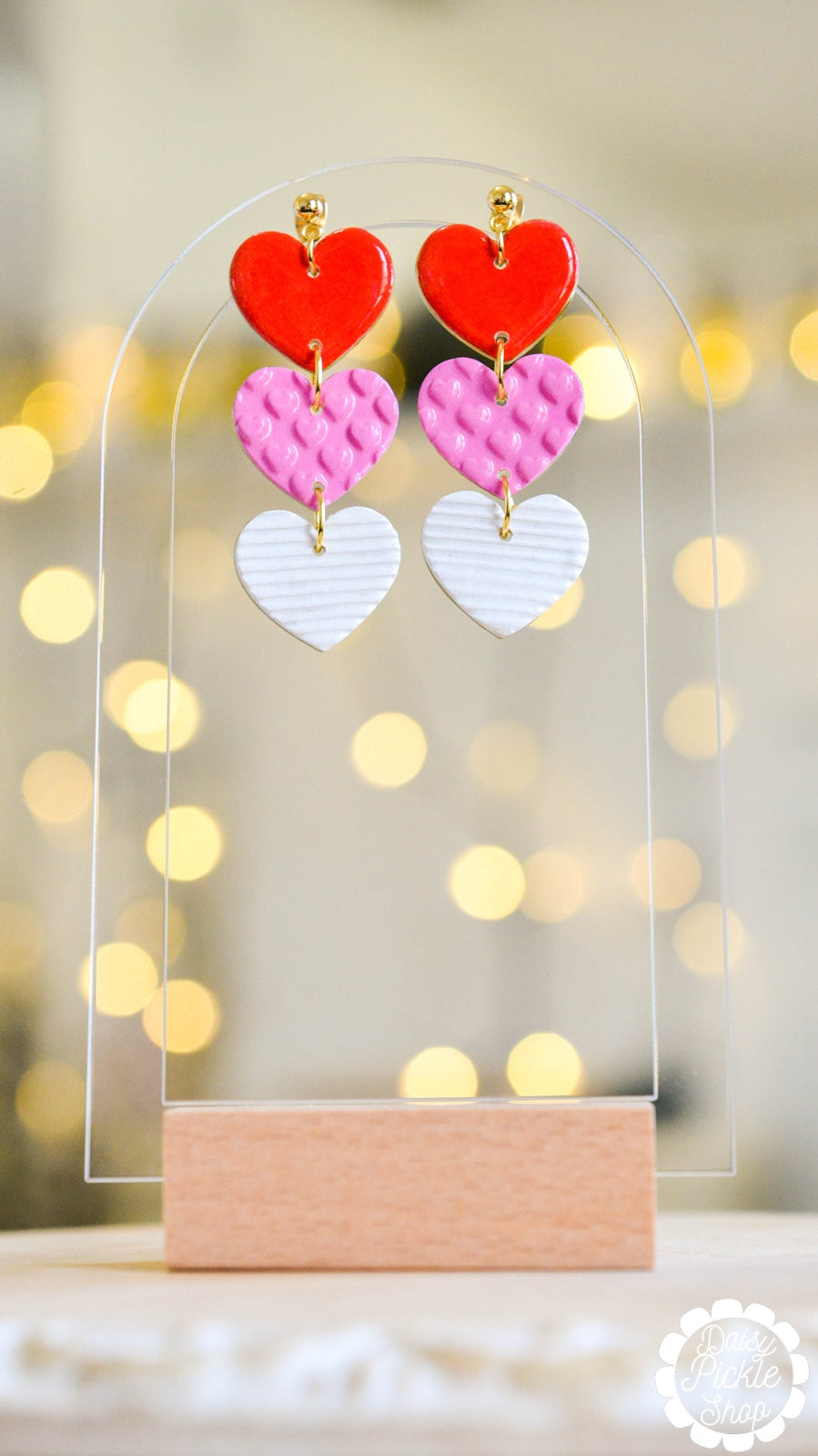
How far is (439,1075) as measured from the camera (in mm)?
579

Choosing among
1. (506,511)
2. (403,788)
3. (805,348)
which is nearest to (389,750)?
(403,788)

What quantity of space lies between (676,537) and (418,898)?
0.76 ft

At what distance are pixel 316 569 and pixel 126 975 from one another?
9.5 inches

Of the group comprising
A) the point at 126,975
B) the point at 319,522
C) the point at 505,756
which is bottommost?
the point at 126,975

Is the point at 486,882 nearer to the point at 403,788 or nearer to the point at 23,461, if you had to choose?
the point at 403,788

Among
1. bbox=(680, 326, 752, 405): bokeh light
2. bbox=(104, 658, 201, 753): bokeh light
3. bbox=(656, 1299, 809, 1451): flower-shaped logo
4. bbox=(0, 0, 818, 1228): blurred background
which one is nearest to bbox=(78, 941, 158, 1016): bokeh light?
bbox=(0, 0, 818, 1228): blurred background

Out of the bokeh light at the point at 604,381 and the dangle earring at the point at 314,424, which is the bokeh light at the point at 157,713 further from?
the bokeh light at the point at 604,381

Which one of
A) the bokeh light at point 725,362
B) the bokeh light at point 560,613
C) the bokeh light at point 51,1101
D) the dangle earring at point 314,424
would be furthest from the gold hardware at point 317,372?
the bokeh light at point 51,1101

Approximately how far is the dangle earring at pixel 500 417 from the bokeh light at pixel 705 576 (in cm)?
10

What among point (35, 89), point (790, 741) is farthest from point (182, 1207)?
point (35, 89)

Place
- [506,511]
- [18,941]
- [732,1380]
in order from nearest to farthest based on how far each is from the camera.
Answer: [732,1380] < [506,511] < [18,941]

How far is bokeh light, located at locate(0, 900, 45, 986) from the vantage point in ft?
2.20

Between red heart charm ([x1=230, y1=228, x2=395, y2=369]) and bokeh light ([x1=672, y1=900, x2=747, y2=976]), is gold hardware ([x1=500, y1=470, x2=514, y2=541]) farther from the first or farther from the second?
bokeh light ([x1=672, y1=900, x2=747, y2=976])

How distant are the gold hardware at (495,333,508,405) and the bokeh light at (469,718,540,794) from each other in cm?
15
